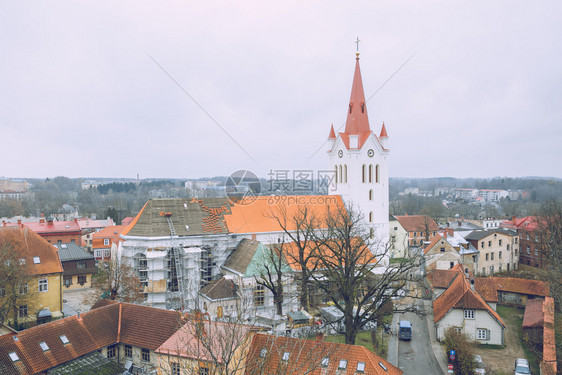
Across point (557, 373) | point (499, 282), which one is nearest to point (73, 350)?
point (557, 373)

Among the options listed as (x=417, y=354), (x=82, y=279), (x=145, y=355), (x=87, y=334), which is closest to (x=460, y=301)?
(x=417, y=354)

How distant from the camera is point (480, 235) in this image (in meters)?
48.7

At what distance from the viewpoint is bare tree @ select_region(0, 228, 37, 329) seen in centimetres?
2761

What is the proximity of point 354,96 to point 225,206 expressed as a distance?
16856 mm

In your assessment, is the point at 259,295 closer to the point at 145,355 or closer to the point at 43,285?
the point at 145,355

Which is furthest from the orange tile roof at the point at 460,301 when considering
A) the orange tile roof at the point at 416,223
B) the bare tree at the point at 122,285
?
the orange tile roof at the point at 416,223

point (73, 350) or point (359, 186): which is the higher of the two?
point (359, 186)

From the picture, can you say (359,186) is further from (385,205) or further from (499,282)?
(499,282)

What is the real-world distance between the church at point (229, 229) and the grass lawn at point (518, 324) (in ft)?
43.0

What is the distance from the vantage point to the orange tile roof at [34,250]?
31.7m

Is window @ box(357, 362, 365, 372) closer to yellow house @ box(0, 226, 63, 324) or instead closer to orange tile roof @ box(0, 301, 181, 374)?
orange tile roof @ box(0, 301, 181, 374)

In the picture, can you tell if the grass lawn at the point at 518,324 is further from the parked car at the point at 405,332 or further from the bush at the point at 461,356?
the parked car at the point at 405,332

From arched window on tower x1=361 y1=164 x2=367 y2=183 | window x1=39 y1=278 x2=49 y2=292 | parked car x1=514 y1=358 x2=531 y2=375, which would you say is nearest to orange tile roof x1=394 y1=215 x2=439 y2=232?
arched window on tower x1=361 y1=164 x2=367 y2=183

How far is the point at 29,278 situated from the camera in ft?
98.5
